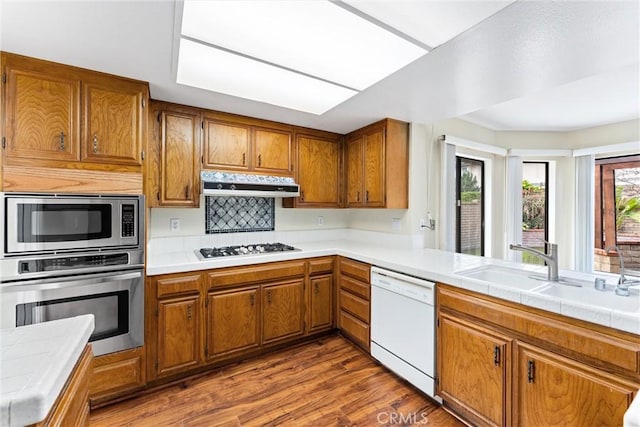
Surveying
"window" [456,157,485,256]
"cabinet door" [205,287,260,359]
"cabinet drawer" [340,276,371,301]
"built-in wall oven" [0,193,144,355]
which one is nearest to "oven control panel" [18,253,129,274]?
"built-in wall oven" [0,193,144,355]

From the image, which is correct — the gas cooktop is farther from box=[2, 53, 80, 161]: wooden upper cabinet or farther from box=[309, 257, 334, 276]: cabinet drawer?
box=[2, 53, 80, 161]: wooden upper cabinet

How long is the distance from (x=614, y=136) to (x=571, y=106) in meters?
1.07

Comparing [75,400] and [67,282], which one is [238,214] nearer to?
[67,282]

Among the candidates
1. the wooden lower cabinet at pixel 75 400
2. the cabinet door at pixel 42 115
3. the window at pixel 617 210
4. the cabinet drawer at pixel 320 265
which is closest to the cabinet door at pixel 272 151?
the cabinet drawer at pixel 320 265

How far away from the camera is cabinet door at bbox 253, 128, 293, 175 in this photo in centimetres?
285

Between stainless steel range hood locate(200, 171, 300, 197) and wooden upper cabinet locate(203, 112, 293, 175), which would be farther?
wooden upper cabinet locate(203, 112, 293, 175)

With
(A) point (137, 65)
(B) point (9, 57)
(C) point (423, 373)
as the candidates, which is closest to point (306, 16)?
(A) point (137, 65)

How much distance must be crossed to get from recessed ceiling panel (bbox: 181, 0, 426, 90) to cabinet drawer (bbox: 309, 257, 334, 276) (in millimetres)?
1677

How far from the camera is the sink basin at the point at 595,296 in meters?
1.44

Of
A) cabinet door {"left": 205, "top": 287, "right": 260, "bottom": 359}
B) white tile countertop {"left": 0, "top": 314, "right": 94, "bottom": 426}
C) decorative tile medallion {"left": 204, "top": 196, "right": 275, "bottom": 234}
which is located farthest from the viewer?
decorative tile medallion {"left": 204, "top": 196, "right": 275, "bottom": 234}

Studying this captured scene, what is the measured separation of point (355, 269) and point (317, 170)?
124 centimetres

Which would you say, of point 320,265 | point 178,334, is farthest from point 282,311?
point 178,334

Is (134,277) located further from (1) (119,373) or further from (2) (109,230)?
(1) (119,373)

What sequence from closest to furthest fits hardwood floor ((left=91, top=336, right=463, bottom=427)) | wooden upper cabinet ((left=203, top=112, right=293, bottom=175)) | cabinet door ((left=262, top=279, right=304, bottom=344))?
hardwood floor ((left=91, top=336, right=463, bottom=427))
cabinet door ((left=262, top=279, right=304, bottom=344))
wooden upper cabinet ((left=203, top=112, right=293, bottom=175))
